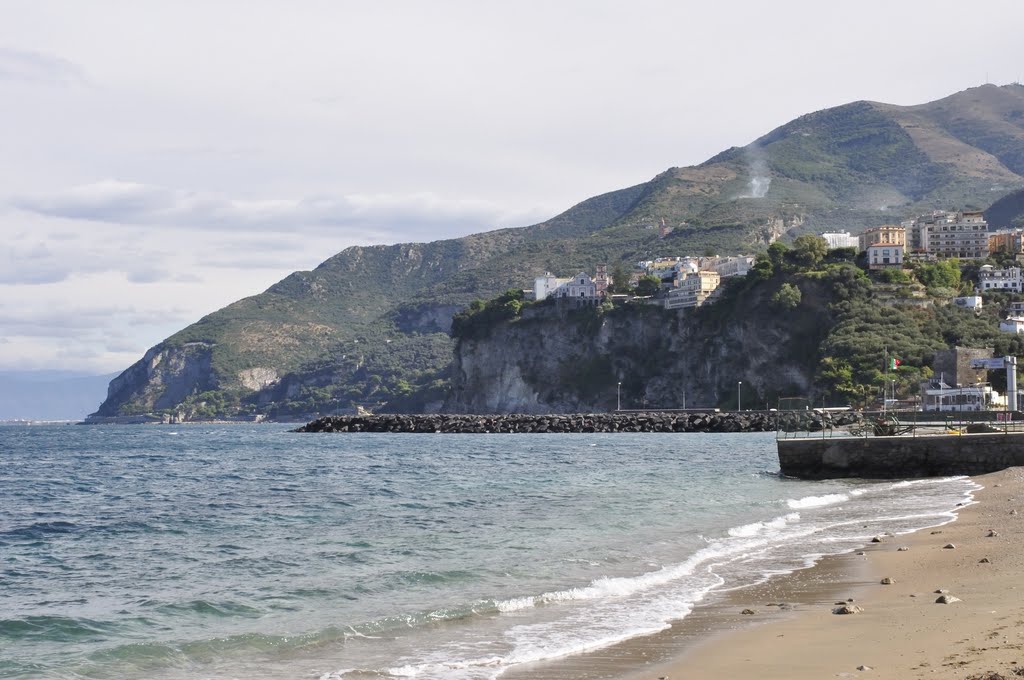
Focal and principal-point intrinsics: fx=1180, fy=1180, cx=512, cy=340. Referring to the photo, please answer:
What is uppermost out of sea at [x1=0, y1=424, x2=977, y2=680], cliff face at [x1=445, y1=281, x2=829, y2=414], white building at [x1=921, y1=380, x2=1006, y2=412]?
cliff face at [x1=445, y1=281, x2=829, y2=414]

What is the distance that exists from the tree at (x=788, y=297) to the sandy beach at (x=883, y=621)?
364ft

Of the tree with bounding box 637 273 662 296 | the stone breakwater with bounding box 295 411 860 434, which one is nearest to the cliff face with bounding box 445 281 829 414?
the tree with bounding box 637 273 662 296

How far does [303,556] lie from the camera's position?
20375 millimetres

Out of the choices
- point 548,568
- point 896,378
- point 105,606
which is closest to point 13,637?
point 105,606

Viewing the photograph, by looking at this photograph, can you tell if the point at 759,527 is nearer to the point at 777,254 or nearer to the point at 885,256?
the point at 885,256

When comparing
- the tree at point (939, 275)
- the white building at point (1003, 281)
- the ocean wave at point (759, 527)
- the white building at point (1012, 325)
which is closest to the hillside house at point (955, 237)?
the white building at point (1003, 281)

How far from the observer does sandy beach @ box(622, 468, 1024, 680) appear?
10656mm

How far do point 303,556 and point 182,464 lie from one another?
1403 inches

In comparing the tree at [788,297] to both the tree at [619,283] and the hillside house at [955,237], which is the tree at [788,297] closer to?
the hillside house at [955,237]

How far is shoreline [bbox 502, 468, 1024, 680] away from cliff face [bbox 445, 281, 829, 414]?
106 m

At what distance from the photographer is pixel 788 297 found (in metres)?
128

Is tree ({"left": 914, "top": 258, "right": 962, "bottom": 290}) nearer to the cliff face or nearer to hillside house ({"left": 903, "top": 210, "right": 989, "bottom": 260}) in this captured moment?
the cliff face

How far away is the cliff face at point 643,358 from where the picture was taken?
420 ft

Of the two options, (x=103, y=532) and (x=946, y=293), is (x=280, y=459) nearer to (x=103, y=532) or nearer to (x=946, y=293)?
(x=103, y=532)
